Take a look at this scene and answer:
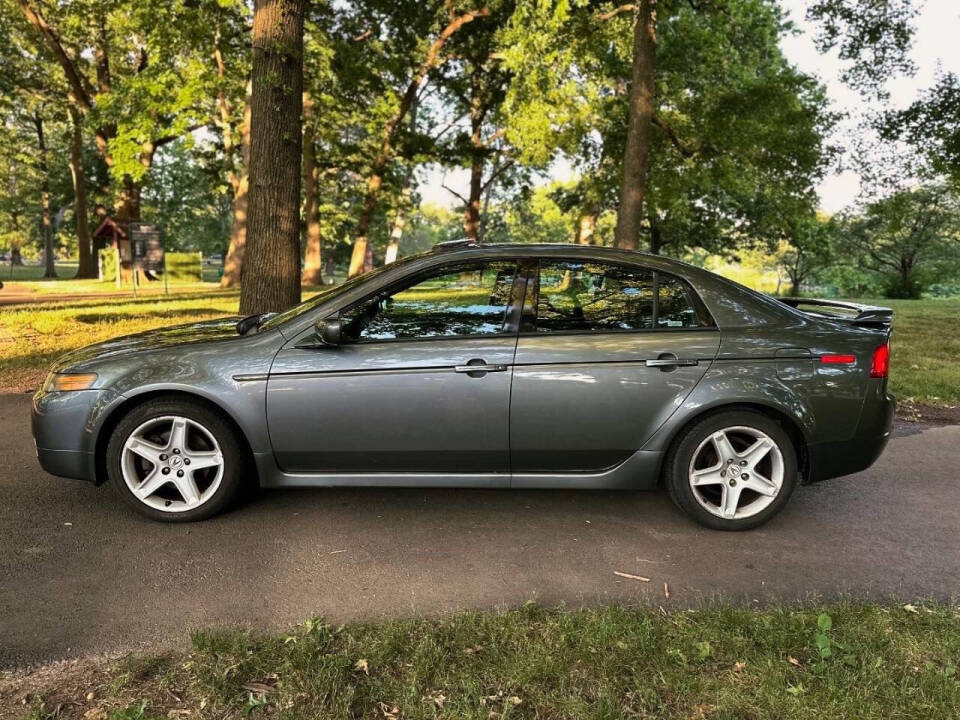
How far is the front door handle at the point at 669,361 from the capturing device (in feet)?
11.6

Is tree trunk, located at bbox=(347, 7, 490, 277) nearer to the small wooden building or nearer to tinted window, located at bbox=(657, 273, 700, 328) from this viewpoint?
the small wooden building

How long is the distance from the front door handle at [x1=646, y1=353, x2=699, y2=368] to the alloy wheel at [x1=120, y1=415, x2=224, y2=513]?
7.92 ft

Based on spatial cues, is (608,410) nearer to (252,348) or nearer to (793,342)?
(793,342)

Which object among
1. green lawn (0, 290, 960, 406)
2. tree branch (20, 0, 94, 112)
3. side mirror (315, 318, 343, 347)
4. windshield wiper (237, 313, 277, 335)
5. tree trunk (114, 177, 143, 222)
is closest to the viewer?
side mirror (315, 318, 343, 347)


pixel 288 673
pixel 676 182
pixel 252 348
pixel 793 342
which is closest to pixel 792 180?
pixel 676 182

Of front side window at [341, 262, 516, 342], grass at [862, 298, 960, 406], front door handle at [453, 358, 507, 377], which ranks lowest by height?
grass at [862, 298, 960, 406]

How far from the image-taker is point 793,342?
3.65 metres

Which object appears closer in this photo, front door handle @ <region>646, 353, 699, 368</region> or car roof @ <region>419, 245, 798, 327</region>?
front door handle @ <region>646, 353, 699, 368</region>

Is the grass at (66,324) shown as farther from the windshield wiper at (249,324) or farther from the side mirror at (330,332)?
the side mirror at (330,332)

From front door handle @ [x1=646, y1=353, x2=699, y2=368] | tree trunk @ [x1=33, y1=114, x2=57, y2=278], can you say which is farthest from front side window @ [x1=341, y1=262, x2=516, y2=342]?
tree trunk @ [x1=33, y1=114, x2=57, y2=278]

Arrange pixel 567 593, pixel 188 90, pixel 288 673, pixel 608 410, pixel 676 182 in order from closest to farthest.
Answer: pixel 288 673 < pixel 567 593 < pixel 608 410 < pixel 188 90 < pixel 676 182

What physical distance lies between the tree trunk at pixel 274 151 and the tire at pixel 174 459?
4.84 metres

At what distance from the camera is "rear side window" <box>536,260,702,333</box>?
3.64m

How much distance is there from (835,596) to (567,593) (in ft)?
4.03
